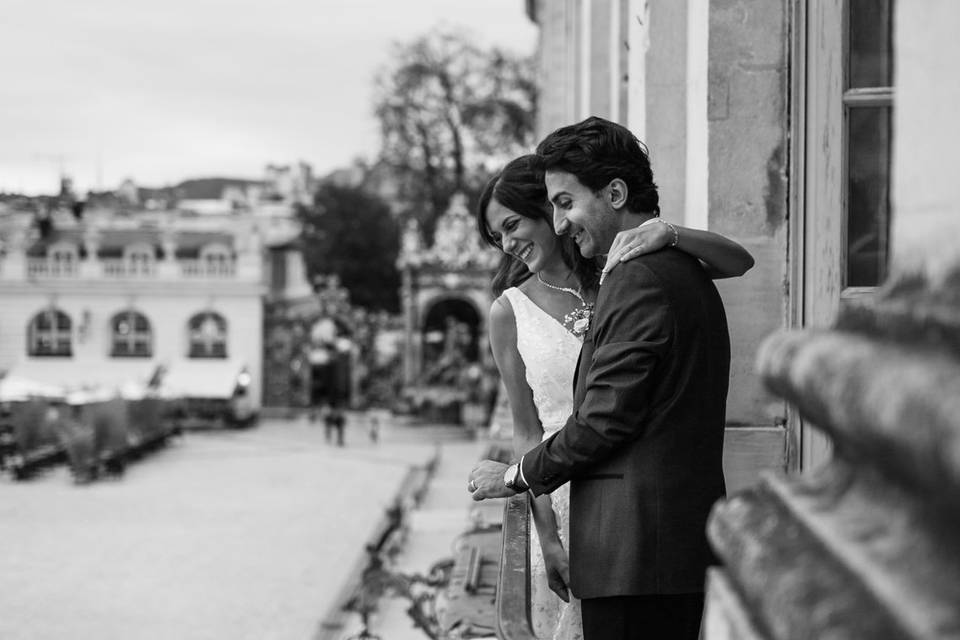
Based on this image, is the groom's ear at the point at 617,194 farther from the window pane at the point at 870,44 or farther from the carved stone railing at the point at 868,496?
the carved stone railing at the point at 868,496

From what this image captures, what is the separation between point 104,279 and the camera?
38.9m

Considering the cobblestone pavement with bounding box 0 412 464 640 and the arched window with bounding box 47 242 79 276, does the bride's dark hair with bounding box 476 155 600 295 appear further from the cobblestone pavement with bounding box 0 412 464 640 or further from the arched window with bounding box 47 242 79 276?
the arched window with bounding box 47 242 79 276

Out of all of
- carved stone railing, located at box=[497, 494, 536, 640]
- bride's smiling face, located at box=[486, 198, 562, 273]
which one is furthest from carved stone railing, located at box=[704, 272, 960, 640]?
bride's smiling face, located at box=[486, 198, 562, 273]

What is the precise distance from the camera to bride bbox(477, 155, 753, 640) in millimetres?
3279

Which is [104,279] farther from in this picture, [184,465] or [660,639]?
[660,639]

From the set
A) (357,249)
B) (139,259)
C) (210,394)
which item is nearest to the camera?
(210,394)

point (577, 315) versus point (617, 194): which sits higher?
point (617, 194)

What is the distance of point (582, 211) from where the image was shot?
2672 mm

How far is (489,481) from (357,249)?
46.4 metres

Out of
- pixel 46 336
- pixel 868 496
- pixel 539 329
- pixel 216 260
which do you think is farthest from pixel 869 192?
pixel 46 336

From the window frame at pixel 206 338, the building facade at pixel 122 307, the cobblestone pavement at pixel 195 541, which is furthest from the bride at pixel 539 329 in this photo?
the window frame at pixel 206 338

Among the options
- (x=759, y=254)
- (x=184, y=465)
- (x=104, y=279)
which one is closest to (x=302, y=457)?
(x=184, y=465)

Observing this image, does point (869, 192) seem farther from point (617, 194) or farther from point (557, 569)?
point (557, 569)

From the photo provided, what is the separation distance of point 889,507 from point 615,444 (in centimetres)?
140
